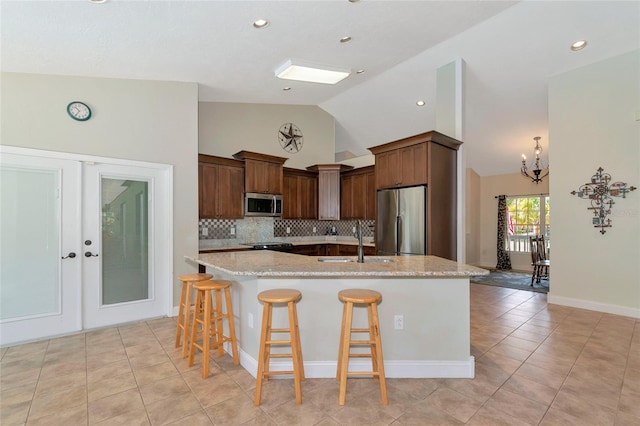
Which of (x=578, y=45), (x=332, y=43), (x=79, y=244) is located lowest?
(x=79, y=244)

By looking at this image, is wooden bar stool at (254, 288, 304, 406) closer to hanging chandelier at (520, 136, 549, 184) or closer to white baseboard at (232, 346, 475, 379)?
white baseboard at (232, 346, 475, 379)

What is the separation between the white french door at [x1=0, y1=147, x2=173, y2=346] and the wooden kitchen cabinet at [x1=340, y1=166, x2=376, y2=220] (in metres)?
3.55

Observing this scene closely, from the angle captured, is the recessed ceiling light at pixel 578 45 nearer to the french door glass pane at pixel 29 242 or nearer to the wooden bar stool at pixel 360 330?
the wooden bar stool at pixel 360 330

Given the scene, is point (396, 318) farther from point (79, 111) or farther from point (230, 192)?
point (79, 111)

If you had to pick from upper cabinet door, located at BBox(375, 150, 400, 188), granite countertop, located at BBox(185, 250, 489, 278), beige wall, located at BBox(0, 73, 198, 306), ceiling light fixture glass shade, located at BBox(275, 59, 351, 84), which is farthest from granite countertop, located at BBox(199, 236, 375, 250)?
ceiling light fixture glass shade, located at BBox(275, 59, 351, 84)

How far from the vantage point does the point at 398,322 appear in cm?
257

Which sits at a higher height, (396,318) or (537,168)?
(537,168)

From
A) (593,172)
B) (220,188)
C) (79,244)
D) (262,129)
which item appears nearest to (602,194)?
(593,172)

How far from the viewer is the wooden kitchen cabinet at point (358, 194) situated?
6191mm

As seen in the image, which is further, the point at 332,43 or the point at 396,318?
the point at 332,43

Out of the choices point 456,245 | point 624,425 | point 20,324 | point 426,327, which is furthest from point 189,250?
point 624,425

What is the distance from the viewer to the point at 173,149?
13.7 feet

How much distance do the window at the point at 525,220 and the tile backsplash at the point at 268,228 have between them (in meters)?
4.31

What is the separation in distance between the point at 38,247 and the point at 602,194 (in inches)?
273
